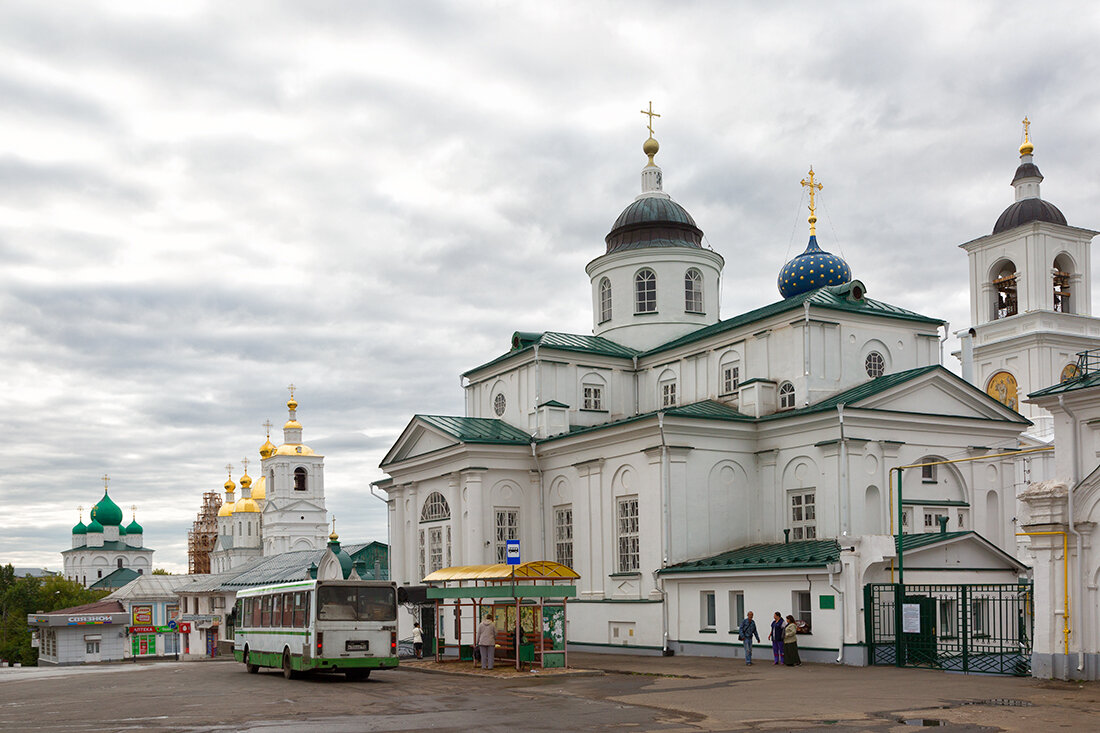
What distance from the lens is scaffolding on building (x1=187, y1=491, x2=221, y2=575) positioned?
5595 inches

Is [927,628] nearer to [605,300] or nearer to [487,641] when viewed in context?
[487,641]

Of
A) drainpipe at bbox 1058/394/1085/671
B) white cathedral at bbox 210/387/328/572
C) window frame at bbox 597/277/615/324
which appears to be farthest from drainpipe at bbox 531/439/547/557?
white cathedral at bbox 210/387/328/572

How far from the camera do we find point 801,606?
30.2 meters

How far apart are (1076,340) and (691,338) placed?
31542 mm

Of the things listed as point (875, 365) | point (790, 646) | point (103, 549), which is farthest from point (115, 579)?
point (790, 646)

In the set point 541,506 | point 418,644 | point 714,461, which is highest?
point 714,461

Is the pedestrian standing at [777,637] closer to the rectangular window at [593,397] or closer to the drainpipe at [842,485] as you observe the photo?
the drainpipe at [842,485]

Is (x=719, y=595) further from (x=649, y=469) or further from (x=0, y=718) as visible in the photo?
(x=0, y=718)

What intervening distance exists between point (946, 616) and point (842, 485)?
526 cm

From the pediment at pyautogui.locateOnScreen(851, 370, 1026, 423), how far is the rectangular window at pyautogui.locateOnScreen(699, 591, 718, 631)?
7209 mm

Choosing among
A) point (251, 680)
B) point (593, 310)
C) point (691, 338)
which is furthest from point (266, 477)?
point (251, 680)

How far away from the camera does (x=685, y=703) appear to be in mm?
19891

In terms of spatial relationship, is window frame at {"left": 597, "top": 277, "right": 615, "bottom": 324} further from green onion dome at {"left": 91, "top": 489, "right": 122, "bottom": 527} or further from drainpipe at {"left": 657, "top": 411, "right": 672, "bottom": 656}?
green onion dome at {"left": 91, "top": 489, "right": 122, "bottom": 527}

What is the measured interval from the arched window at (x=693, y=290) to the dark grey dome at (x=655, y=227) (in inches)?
46.4
